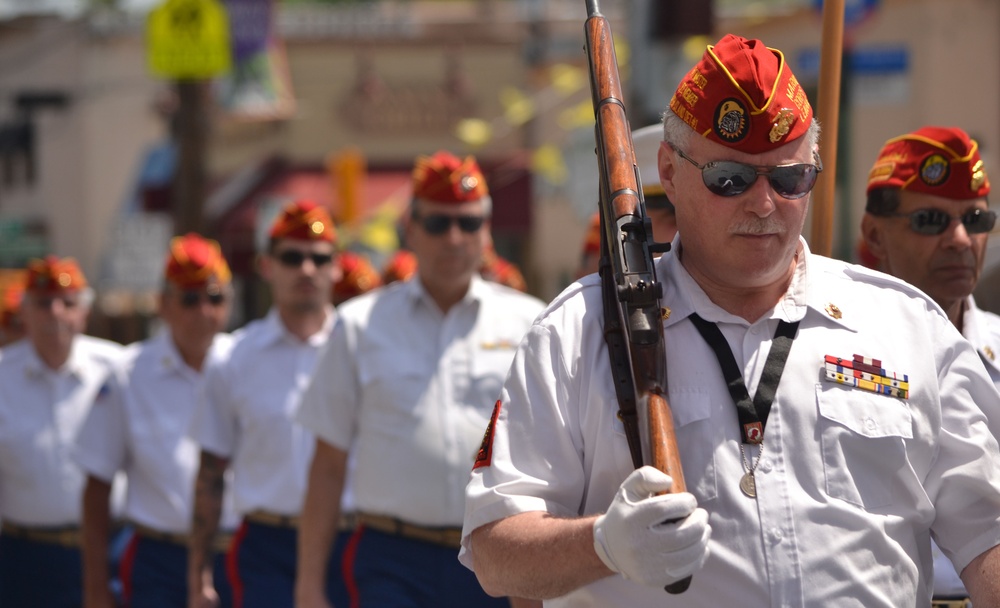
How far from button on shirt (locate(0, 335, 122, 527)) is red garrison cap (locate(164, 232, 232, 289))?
2.61ft

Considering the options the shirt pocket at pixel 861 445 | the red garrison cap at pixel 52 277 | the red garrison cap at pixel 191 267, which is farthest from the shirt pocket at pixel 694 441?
the red garrison cap at pixel 52 277

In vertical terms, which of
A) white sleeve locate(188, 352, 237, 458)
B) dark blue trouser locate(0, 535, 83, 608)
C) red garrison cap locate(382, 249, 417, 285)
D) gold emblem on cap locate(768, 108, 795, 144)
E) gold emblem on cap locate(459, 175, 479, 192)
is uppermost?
gold emblem on cap locate(768, 108, 795, 144)

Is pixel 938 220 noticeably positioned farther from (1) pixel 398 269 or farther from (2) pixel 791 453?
(1) pixel 398 269

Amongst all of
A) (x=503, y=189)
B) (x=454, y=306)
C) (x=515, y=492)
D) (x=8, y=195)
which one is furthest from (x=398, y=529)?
(x=8, y=195)

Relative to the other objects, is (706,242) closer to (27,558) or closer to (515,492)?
(515,492)

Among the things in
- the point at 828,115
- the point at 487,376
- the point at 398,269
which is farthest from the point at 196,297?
the point at 828,115

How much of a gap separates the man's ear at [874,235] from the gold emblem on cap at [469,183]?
1.81 m

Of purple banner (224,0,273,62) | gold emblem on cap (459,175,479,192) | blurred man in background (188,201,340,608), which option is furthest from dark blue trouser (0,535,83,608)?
purple banner (224,0,273,62)

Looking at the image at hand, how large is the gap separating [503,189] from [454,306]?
782 inches

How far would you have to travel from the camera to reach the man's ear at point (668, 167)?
3.21 metres

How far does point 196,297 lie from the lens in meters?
7.92

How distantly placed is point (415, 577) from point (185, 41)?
12.4 m

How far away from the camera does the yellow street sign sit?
16703 mm

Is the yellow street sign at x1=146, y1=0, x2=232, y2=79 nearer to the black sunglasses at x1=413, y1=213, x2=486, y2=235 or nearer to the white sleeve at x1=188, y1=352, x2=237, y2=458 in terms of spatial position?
the white sleeve at x1=188, y1=352, x2=237, y2=458
